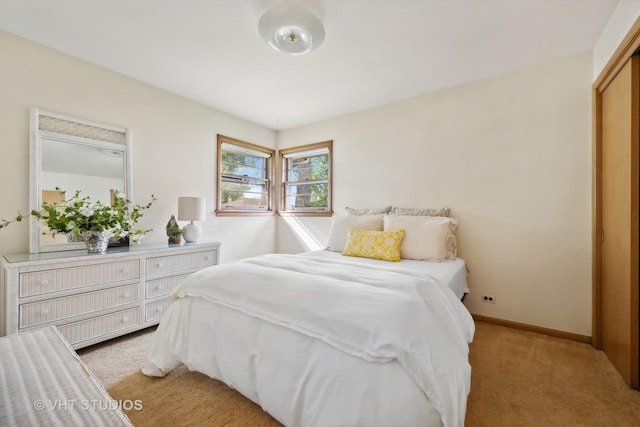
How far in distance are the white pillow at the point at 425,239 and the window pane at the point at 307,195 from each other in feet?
5.18

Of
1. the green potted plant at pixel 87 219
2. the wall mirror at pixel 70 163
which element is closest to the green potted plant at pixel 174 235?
the green potted plant at pixel 87 219

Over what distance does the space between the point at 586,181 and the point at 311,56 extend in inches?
103

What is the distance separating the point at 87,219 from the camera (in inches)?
89.4

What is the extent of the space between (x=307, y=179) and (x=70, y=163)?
273 centimetres

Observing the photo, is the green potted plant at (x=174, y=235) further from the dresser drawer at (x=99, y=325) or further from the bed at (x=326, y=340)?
the bed at (x=326, y=340)

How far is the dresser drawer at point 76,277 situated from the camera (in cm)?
189

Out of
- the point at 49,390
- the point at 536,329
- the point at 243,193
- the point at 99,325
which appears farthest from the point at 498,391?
the point at 243,193

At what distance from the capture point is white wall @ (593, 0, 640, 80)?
5.36 ft

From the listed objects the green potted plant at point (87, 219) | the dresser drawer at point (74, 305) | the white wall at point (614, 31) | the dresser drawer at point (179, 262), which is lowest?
the dresser drawer at point (74, 305)

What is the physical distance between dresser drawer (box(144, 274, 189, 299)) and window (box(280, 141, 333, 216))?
6.62ft

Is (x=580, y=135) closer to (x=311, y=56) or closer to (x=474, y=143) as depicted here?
(x=474, y=143)

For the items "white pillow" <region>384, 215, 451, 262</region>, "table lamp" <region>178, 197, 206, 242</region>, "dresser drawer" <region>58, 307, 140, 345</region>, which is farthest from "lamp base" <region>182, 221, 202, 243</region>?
"white pillow" <region>384, 215, 451, 262</region>

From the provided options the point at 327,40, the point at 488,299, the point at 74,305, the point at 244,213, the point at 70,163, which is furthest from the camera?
the point at 244,213

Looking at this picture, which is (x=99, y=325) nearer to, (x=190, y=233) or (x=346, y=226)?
(x=190, y=233)
